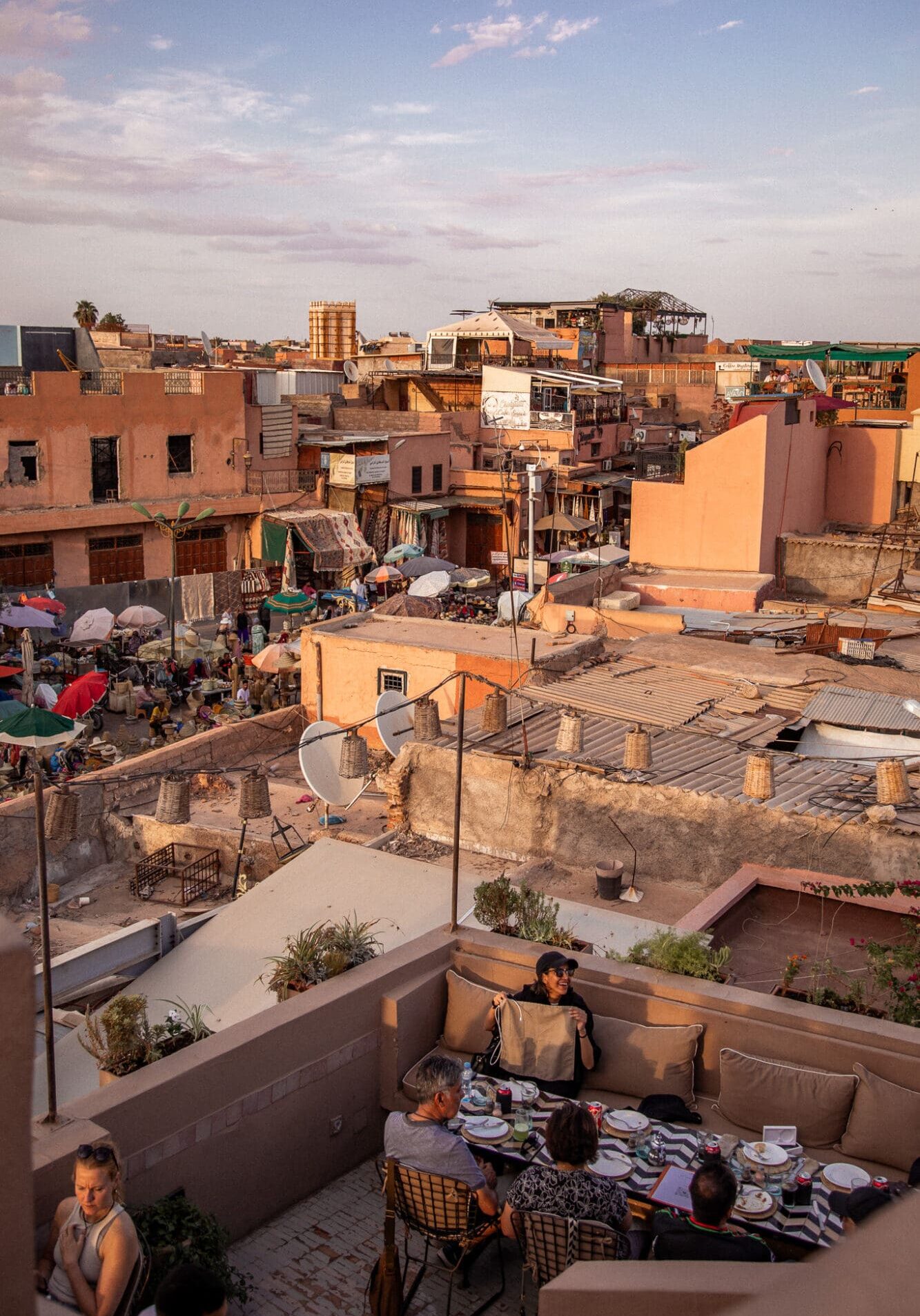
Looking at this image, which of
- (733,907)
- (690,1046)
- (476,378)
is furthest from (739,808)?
(476,378)

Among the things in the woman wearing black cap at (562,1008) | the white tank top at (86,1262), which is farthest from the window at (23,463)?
the white tank top at (86,1262)

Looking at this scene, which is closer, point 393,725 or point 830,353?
point 393,725

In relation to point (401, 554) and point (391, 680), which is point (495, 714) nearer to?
point (391, 680)

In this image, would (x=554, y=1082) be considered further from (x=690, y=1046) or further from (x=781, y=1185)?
(x=781, y=1185)

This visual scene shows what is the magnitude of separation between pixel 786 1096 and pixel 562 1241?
5.12 feet

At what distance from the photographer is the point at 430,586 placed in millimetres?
27766

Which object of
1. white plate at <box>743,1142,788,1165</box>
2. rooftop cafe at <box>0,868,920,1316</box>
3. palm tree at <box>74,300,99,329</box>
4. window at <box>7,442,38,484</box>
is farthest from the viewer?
palm tree at <box>74,300,99,329</box>

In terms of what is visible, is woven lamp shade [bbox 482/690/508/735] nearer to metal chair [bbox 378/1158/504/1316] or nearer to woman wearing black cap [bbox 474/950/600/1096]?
woman wearing black cap [bbox 474/950/600/1096]

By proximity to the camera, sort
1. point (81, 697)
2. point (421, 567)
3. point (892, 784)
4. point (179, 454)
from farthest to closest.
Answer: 1. point (179, 454)
2. point (421, 567)
3. point (81, 697)
4. point (892, 784)

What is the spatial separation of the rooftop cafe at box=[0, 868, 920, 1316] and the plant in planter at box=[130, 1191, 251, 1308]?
0.23 meters

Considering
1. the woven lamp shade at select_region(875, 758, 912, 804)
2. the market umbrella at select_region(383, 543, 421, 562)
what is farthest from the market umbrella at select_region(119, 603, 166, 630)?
the woven lamp shade at select_region(875, 758, 912, 804)

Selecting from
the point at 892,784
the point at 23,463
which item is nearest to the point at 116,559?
the point at 23,463

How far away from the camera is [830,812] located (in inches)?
435

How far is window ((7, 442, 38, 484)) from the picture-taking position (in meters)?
28.2
